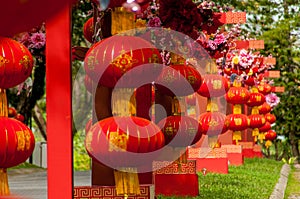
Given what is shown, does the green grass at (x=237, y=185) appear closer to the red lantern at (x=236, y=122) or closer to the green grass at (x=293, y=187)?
the green grass at (x=293, y=187)

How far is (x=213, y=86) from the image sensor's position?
1508cm

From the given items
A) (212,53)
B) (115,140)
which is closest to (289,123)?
(212,53)

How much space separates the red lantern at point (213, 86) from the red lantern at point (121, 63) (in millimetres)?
9235

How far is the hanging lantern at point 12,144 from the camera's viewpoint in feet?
19.5

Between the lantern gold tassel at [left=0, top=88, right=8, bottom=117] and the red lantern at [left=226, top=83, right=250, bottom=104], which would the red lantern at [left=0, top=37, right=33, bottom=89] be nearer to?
the lantern gold tassel at [left=0, top=88, right=8, bottom=117]

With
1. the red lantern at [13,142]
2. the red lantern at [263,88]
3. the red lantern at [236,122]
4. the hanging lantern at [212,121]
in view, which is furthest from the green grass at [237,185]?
the red lantern at [263,88]

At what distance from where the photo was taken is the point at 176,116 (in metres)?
9.41

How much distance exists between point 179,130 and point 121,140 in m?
3.89

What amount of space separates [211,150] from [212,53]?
22.7 ft

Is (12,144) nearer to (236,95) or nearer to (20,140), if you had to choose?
(20,140)

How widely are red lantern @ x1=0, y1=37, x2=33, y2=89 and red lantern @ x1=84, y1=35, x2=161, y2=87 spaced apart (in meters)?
0.98

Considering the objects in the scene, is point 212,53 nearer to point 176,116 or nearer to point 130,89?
point 176,116

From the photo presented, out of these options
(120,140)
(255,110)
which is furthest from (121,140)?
(255,110)

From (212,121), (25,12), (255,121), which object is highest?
(25,12)
